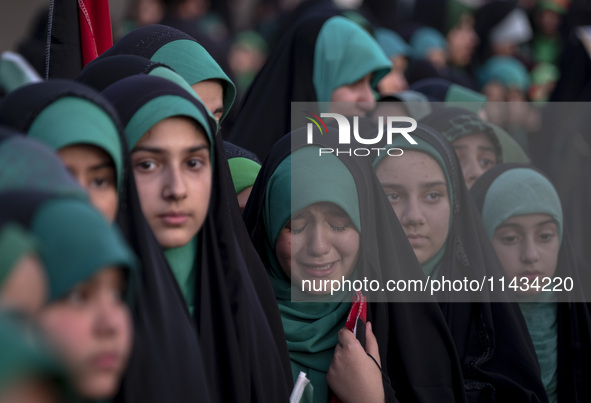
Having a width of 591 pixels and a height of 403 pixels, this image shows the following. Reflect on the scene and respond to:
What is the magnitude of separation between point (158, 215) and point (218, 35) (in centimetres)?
894

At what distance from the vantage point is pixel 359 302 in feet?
10.4

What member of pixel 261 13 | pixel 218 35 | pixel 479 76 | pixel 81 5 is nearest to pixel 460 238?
pixel 81 5

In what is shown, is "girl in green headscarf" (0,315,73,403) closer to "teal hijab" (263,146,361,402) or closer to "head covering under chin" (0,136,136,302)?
"head covering under chin" (0,136,136,302)

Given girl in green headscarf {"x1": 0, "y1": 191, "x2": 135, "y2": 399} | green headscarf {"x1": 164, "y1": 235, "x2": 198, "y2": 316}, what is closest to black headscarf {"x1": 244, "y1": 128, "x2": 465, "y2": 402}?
green headscarf {"x1": 164, "y1": 235, "x2": 198, "y2": 316}

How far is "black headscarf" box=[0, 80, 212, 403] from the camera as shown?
7.18 ft

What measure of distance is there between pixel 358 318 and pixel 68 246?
163cm

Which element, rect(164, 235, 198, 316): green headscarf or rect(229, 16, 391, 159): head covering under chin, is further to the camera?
rect(229, 16, 391, 159): head covering under chin

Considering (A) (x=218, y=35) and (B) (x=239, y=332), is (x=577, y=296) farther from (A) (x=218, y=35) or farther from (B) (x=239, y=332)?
(A) (x=218, y=35)

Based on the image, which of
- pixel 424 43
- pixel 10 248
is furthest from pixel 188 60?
pixel 424 43

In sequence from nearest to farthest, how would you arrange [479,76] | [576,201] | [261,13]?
[576,201] → [479,76] → [261,13]

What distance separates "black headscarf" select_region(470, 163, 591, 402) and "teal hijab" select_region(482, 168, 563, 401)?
0.08 ft

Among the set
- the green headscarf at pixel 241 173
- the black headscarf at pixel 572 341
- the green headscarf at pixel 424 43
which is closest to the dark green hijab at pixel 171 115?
the green headscarf at pixel 241 173

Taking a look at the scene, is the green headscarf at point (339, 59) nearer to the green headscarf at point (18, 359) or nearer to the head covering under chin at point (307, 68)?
the head covering under chin at point (307, 68)

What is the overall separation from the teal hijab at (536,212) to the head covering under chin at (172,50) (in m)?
1.33
